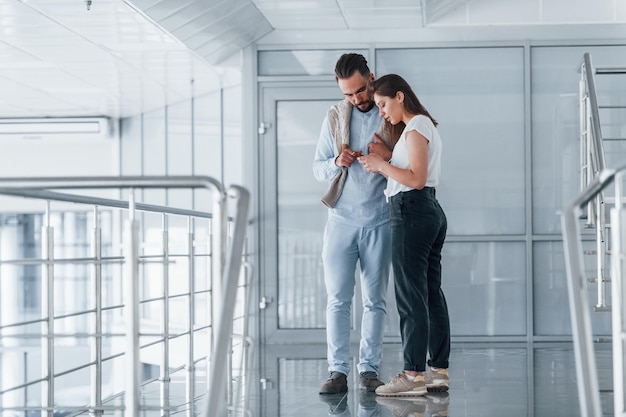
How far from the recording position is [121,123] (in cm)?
953

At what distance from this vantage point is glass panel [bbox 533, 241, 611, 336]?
20.0 feet

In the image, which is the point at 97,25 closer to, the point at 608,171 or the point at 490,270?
the point at 490,270

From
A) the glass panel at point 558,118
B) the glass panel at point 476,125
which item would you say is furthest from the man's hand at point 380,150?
the glass panel at point 558,118

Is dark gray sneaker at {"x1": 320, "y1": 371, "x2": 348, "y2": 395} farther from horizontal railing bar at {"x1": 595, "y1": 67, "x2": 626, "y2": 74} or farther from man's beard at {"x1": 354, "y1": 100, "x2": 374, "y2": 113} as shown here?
horizontal railing bar at {"x1": 595, "y1": 67, "x2": 626, "y2": 74}

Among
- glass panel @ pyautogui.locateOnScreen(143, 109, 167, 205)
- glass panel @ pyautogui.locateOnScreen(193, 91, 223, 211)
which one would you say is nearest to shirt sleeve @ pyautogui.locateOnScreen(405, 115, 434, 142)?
glass panel @ pyautogui.locateOnScreen(193, 91, 223, 211)

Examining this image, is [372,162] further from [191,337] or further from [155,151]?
[155,151]

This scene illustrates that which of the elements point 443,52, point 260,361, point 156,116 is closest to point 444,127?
point 443,52

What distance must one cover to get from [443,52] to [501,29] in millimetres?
411

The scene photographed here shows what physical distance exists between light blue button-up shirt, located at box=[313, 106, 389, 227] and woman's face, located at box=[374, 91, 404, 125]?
0.16m

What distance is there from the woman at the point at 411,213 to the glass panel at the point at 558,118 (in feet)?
9.17

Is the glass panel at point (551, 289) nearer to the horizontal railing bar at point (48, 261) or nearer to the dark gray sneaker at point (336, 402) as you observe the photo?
the dark gray sneaker at point (336, 402)

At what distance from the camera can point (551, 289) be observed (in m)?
6.13

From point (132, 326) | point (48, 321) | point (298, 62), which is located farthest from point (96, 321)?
point (298, 62)

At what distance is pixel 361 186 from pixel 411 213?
0.33 meters
